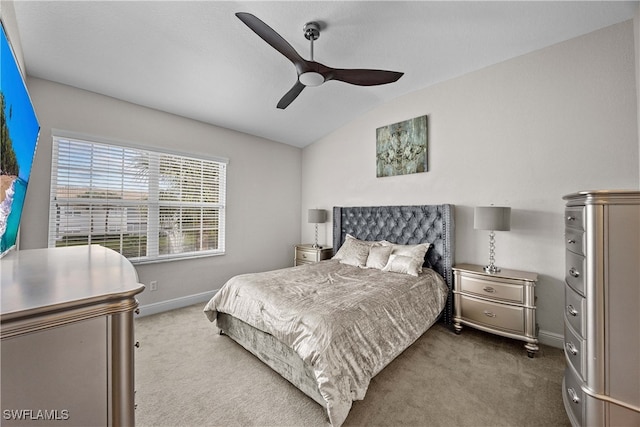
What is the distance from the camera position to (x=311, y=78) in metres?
2.14

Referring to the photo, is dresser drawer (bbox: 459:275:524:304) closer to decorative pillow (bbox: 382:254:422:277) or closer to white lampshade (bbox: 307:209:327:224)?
decorative pillow (bbox: 382:254:422:277)

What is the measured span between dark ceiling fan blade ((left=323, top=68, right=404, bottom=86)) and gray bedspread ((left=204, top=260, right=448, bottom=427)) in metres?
1.91

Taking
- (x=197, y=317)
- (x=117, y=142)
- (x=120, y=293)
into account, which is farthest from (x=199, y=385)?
(x=117, y=142)

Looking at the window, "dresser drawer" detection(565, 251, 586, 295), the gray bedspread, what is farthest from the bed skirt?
"dresser drawer" detection(565, 251, 586, 295)

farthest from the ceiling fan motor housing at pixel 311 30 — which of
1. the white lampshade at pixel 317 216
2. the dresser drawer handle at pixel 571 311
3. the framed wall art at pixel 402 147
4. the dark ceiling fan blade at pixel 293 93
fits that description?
the dresser drawer handle at pixel 571 311

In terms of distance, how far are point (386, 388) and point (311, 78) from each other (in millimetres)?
2571

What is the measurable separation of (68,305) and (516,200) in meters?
3.62

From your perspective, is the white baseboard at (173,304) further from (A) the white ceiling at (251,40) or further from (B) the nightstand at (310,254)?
(A) the white ceiling at (251,40)

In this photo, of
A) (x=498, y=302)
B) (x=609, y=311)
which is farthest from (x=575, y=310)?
(x=498, y=302)

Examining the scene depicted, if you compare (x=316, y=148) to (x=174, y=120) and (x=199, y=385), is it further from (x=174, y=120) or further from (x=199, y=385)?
(x=199, y=385)

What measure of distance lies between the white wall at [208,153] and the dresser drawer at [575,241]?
4.04 meters

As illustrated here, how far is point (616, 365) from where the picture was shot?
139 cm

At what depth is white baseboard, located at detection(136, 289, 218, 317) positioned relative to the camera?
3359mm

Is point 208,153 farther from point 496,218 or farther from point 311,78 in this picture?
point 496,218
